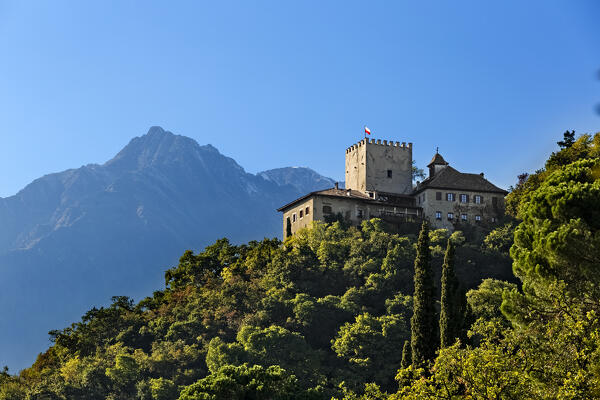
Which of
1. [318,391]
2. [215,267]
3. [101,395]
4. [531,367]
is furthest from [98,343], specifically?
[531,367]

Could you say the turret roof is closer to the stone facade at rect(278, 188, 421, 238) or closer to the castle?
the castle

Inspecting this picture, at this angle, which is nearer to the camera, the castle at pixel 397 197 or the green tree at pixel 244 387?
the green tree at pixel 244 387

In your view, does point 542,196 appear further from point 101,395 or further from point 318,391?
point 101,395

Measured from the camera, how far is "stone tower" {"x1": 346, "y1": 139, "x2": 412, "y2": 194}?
3489 inches

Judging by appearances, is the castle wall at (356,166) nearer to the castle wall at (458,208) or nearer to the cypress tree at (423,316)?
the castle wall at (458,208)

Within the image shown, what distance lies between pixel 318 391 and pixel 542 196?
20.8 metres

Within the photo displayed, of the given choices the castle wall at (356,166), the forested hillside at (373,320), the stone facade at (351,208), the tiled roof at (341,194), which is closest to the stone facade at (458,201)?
the stone facade at (351,208)

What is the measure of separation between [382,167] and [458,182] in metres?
9.28

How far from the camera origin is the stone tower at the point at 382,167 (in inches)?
3489

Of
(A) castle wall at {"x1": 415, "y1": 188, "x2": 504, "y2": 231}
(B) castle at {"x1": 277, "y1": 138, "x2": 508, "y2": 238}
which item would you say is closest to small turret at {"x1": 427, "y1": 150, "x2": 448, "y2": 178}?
(B) castle at {"x1": 277, "y1": 138, "x2": 508, "y2": 238}

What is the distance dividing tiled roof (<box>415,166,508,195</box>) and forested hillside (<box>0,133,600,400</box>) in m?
4.93

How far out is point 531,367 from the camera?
90.5ft

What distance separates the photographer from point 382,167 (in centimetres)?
8950

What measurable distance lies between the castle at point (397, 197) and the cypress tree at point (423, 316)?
3371cm
